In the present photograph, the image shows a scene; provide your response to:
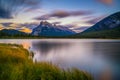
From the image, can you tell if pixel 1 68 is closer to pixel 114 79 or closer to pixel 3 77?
pixel 3 77

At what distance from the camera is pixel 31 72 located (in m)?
14.9

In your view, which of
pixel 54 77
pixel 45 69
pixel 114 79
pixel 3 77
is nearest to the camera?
pixel 3 77

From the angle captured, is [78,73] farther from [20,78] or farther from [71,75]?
[20,78]

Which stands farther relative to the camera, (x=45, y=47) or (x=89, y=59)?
(x=45, y=47)

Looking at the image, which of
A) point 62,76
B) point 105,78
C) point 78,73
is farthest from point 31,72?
point 105,78

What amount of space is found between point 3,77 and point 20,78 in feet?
3.83

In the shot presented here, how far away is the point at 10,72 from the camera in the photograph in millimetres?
14055

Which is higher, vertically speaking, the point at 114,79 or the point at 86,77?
the point at 86,77

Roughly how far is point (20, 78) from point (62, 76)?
3160 mm

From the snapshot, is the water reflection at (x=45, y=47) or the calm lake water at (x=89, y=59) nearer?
the calm lake water at (x=89, y=59)

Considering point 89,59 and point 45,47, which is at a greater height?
point 89,59

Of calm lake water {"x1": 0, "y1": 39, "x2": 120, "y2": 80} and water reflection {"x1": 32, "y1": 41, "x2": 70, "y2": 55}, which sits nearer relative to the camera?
calm lake water {"x1": 0, "y1": 39, "x2": 120, "y2": 80}

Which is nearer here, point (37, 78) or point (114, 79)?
point (37, 78)

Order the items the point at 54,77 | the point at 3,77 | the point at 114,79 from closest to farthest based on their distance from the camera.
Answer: the point at 3,77, the point at 54,77, the point at 114,79
